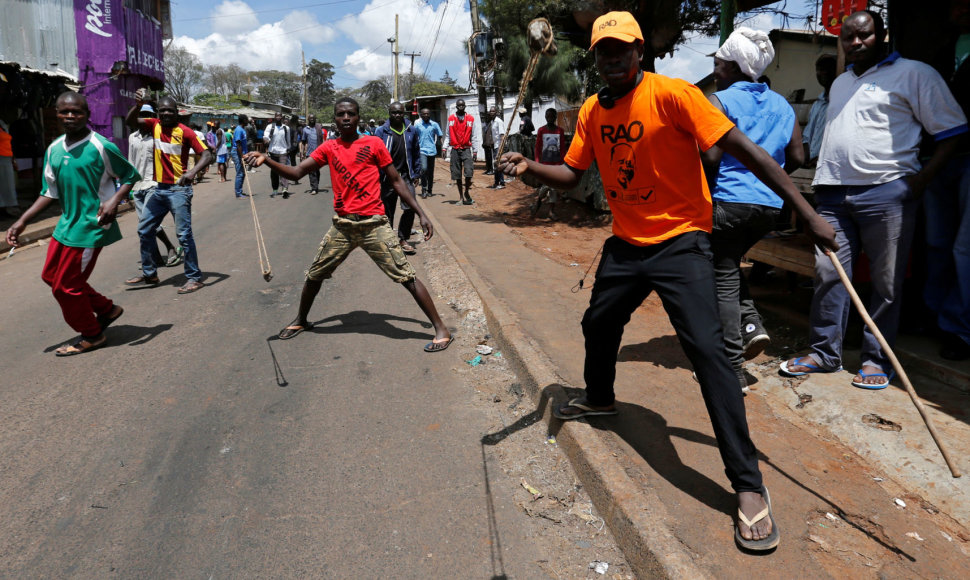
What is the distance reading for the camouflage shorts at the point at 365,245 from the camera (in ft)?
16.7

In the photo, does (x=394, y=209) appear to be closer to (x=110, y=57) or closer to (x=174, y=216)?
(x=174, y=216)

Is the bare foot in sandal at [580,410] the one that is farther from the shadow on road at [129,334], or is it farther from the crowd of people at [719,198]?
the shadow on road at [129,334]

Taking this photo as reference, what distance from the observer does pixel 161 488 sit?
123 inches

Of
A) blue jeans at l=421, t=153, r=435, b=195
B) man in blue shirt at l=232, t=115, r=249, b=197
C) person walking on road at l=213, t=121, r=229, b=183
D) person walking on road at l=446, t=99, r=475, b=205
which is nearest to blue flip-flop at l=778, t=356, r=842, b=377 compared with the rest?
person walking on road at l=446, t=99, r=475, b=205

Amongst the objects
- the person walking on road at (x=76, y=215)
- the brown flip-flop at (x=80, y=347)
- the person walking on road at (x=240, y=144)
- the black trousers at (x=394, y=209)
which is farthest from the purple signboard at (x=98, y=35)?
the brown flip-flop at (x=80, y=347)

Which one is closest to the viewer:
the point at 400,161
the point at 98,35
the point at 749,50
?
the point at 749,50

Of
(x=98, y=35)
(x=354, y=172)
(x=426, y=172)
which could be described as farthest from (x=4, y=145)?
(x=354, y=172)

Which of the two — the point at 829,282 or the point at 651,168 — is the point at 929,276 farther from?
the point at 651,168

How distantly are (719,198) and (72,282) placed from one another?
4.78 m

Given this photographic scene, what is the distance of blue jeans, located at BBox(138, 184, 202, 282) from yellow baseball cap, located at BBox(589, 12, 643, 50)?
18.6ft

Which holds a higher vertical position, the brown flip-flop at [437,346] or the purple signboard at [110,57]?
the purple signboard at [110,57]

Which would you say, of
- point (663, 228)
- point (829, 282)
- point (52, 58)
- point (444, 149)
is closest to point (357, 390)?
point (663, 228)

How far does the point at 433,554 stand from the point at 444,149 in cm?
3399

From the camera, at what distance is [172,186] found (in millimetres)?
7020
